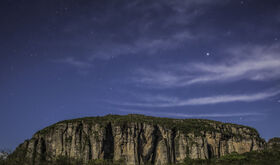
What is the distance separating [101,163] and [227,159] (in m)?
79.7

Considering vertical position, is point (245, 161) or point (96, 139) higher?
point (96, 139)

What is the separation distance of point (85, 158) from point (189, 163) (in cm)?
6838

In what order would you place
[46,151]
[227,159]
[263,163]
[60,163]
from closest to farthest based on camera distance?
1. [60,163]
2. [263,163]
3. [227,159]
4. [46,151]

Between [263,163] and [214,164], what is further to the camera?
[214,164]

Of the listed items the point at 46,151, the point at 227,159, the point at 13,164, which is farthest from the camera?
the point at 46,151

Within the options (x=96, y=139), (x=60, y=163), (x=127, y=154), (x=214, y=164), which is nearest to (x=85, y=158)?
(x=96, y=139)

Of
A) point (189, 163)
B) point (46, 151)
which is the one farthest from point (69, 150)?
point (189, 163)

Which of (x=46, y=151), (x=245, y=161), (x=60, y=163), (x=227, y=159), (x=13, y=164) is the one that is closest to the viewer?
(x=13, y=164)

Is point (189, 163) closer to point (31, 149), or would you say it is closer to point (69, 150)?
point (69, 150)

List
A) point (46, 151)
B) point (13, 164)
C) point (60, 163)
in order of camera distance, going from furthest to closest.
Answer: point (46, 151), point (60, 163), point (13, 164)

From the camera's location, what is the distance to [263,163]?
6142 inches

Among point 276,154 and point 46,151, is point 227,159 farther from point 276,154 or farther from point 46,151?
point 46,151

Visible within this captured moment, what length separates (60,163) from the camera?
328 feet

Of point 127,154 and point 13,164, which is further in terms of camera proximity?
point 127,154
